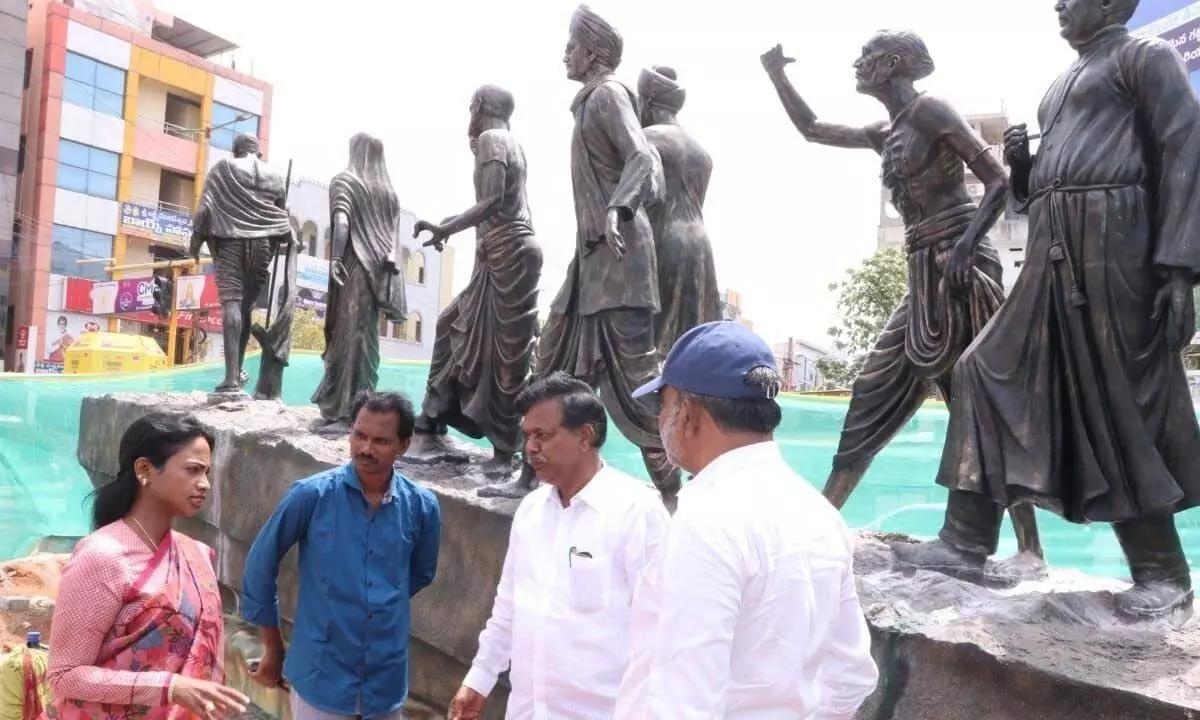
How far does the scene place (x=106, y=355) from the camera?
1720 cm

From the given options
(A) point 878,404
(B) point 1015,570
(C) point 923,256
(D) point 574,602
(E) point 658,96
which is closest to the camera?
(D) point 574,602

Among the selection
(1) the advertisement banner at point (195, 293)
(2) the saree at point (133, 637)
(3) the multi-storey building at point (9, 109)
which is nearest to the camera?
(2) the saree at point (133, 637)

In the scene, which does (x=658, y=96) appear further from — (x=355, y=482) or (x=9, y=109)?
(x=9, y=109)

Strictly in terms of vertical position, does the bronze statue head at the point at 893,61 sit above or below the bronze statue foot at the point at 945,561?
above

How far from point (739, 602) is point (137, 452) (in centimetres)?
172

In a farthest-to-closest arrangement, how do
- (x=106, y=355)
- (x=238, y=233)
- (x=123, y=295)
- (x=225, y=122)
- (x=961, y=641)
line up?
(x=225, y=122) < (x=123, y=295) < (x=106, y=355) < (x=238, y=233) < (x=961, y=641)

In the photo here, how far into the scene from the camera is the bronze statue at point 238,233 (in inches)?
290

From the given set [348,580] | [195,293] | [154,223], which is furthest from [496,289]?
[154,223]

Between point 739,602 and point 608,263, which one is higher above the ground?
point 608,263

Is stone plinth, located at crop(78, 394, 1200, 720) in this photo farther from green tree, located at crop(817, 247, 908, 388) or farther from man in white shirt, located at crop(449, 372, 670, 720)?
green tree, located at crop(817, 247, 908, 388)

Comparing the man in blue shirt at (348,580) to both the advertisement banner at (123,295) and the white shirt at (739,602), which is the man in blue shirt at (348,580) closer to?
the white shirt at (739,602)

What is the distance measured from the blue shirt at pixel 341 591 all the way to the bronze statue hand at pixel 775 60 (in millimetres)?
2403

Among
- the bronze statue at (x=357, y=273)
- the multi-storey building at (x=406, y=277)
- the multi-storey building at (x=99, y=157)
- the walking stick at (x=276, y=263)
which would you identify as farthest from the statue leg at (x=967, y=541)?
the multi-storey building at (x=99, y=157)

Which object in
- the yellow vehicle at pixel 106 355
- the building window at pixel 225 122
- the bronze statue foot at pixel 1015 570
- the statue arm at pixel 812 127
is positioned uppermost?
the building window at pixel 225 122
